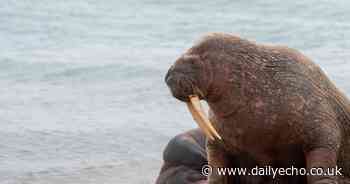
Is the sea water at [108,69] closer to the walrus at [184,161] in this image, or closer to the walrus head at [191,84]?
the walrus at [184,161]

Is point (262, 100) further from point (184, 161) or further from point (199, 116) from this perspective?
point (184, 161)

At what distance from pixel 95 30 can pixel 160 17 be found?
45.5 inches

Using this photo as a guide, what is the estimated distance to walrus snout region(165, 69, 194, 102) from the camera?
5.49m

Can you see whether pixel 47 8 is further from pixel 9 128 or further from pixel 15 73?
pixel 9 128

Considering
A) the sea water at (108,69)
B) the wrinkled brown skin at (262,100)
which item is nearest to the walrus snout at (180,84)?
the wrinkled brown skin at (262,100)

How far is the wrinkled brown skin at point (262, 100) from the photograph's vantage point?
18.3ft

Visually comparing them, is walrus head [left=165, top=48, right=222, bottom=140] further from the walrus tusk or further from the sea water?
the sea water

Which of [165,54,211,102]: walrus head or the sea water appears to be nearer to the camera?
[165,54,211,102]: walrus head

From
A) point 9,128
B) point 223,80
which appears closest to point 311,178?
point 223,80

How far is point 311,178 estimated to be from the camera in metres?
5.67

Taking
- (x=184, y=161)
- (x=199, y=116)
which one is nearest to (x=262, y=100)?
(x=199, y=116)

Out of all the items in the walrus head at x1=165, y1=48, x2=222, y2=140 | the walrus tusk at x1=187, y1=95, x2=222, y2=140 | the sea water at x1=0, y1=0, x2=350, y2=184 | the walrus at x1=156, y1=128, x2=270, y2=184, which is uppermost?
the walrus head at x1=165, y1=48, x2=222, y2=140

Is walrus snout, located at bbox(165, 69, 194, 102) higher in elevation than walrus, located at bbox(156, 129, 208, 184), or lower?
higher

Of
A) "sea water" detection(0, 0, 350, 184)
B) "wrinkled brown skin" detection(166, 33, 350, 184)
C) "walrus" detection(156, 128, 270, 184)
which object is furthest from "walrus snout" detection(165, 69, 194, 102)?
"sea water" detection(0, 0, 350, 184)
